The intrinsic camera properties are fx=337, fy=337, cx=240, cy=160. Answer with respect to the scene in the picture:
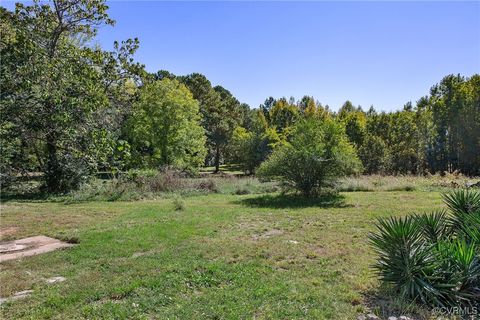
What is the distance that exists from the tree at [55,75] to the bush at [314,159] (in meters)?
8.68

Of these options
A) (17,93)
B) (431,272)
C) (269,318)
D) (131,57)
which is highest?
(131,57)

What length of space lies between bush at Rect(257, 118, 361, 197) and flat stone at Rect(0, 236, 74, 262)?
8464 millimetres

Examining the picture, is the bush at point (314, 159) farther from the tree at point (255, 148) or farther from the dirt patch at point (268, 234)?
the tree at point (255, 148)

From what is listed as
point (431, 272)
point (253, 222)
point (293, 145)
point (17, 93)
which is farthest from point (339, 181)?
point (17, 93)

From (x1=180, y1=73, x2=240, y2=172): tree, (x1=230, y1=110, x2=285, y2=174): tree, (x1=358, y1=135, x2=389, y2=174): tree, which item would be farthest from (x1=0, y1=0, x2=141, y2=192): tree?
(x1=180, y1=73, x2=240, y2=172): tree

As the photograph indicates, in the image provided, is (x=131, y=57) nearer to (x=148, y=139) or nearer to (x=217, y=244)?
(x=217, y=244)

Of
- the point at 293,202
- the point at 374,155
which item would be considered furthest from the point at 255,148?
the point at 293,202

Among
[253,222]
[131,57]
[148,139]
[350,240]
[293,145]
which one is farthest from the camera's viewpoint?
[148,139]

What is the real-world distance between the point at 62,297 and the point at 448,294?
4435 millimetres

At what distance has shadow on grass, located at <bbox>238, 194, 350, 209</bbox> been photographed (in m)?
11.8

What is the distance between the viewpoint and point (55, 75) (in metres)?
3.95

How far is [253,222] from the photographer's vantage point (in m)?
8.84

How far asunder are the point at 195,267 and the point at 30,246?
3.63 meters

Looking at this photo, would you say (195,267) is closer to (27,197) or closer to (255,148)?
(27,197)
